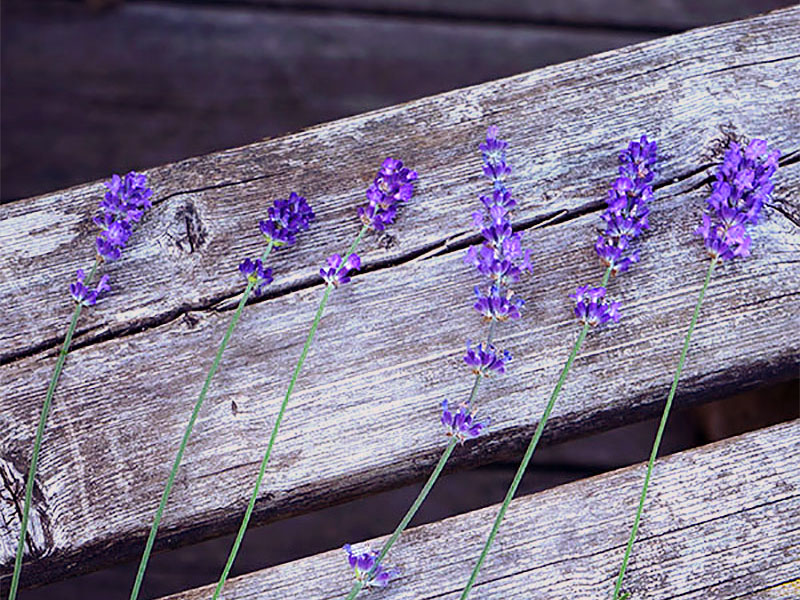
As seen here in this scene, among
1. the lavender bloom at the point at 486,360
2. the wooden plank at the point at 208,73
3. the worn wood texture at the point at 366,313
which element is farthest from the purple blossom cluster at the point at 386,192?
the wooden plank at the point at 208,73

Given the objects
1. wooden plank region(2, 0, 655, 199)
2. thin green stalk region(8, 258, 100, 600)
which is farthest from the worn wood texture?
wooden plank region(2, 0, 655, 199)

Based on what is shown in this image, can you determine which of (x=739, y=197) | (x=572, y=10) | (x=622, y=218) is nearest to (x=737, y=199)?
(x=739, y=197)

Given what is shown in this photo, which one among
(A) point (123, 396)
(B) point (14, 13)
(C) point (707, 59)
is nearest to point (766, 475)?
(C) point (707, 59)

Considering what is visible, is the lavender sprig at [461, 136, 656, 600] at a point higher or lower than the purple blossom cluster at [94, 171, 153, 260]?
lower

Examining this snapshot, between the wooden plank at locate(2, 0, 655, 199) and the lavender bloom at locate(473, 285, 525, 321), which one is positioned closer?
the lavender bloom at locate(473, 285, 525, 321)

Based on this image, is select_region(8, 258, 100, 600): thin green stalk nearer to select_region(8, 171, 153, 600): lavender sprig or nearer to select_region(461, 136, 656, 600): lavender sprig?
select_region(8, 171, 153, 600): lavender sprig

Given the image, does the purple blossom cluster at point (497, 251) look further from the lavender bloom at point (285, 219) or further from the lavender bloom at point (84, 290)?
the lavender bloom at point (84, 290)
